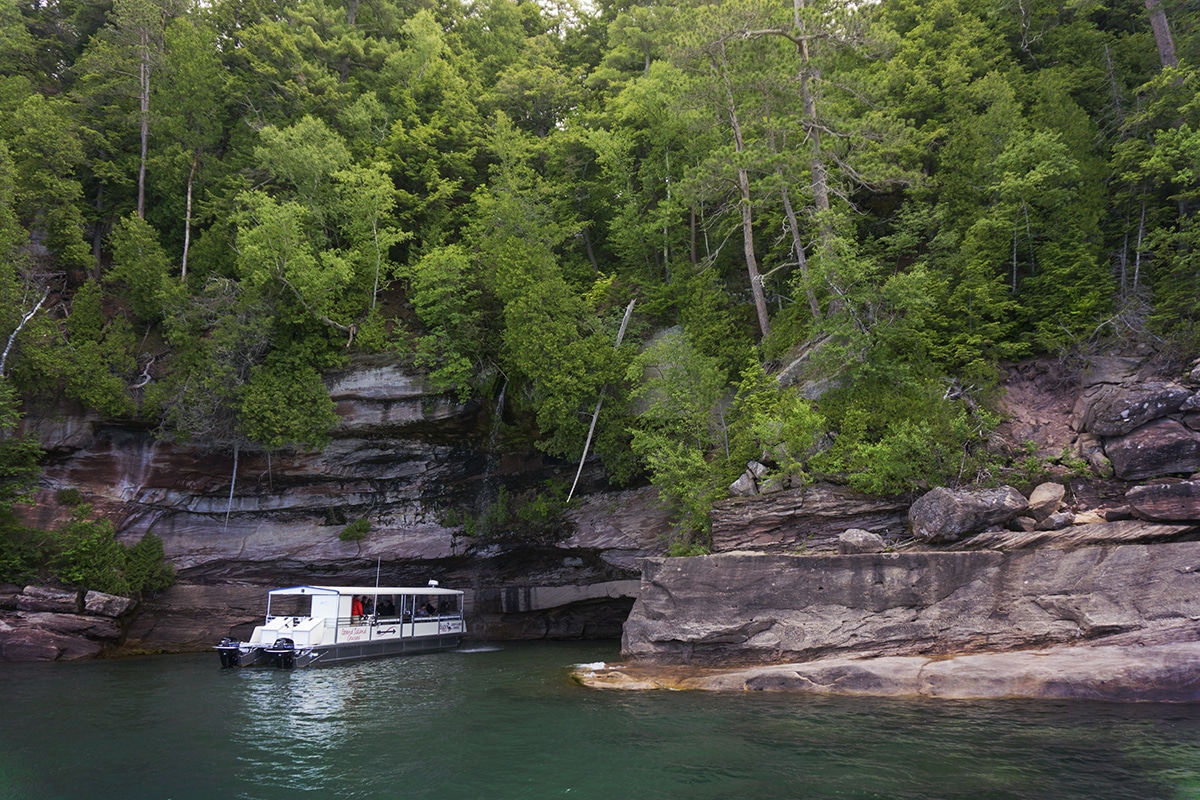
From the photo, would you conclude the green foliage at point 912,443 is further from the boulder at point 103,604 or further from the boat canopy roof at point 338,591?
the boulder at point 103,604

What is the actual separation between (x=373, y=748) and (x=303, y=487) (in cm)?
1981

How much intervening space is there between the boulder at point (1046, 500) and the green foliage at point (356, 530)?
25116mm

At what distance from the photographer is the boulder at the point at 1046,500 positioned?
602 inches

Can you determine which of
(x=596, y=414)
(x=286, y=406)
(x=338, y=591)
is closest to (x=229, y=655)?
(x=338, y=591)

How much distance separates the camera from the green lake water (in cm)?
884

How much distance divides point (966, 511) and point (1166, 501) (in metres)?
3.78

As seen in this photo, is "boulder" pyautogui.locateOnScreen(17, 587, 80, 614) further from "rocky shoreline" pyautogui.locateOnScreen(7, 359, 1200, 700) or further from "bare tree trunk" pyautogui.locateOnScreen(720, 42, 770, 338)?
"bare tree trunk" pyautogui.locateOnScreen(720, 42, 770, 338)

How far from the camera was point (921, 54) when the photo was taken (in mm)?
26781

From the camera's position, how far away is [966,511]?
15492 millimetres

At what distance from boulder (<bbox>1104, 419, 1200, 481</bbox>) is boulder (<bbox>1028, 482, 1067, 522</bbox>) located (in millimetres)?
1290

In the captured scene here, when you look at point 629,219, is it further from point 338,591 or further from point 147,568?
point 147,568

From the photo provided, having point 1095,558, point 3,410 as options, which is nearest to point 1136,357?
point 1095,558

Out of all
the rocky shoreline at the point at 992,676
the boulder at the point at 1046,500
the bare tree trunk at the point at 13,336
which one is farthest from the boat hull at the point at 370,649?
the boulder at the point at 1046,500

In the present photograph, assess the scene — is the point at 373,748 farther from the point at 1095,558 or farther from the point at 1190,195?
the point at 1190,195
